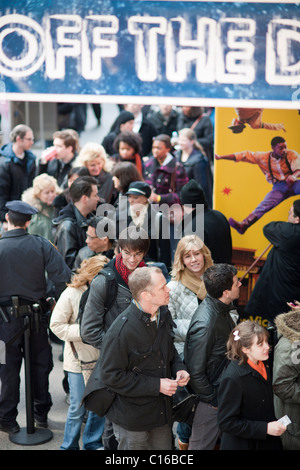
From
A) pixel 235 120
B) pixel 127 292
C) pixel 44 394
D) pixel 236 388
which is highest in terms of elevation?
pixel 235 120

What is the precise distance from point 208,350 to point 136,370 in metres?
0.58

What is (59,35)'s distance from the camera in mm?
4457

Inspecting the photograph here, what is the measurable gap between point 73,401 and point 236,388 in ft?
5.12

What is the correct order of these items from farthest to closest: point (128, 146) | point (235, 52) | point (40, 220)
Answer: point (128, 146) → point (40, 220) → point (235, 52)

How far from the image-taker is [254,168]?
6906 mm

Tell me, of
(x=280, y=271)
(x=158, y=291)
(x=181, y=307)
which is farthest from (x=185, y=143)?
(x=158, y=291)

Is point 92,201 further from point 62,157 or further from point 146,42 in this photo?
point 146,42

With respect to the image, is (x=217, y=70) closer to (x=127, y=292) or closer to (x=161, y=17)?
(x=161, y=17)

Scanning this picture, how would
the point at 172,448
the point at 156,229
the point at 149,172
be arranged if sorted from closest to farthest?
the point at 172,448
the point at 156,229
the point at 149,172

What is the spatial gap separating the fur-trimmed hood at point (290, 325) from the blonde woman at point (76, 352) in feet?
4.40

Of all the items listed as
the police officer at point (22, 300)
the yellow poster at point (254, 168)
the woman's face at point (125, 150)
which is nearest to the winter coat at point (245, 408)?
the police officer at point (22, 300)

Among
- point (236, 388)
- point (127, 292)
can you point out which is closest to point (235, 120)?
point (127, 292)

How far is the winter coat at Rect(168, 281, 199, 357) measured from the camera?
4801mm

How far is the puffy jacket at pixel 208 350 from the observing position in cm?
431
